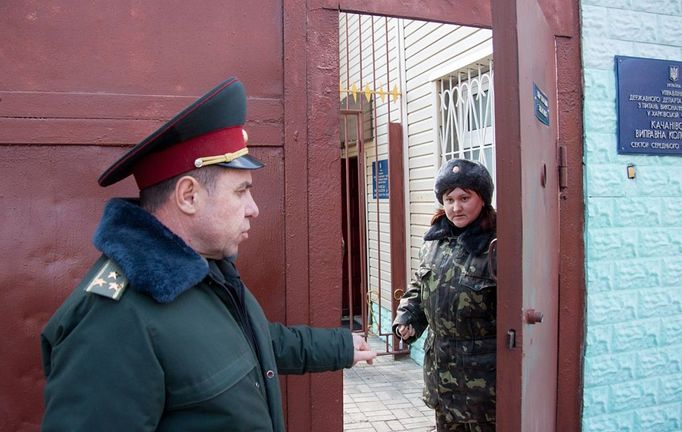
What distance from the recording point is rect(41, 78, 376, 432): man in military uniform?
4.13ft

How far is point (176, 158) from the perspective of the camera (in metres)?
1.50

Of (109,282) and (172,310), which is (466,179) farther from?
(109,282)

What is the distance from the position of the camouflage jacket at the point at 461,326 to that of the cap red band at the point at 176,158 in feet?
5.27

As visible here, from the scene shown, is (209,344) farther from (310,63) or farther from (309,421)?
(310,63)

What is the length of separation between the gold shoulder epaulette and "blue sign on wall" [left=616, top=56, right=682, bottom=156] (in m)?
2.64

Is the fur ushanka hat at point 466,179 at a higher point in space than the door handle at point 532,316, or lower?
higher

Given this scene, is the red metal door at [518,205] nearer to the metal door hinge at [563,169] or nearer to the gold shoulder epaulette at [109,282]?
the metal door hinge at [563,169]

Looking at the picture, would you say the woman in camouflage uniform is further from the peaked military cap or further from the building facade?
the peaked military cap

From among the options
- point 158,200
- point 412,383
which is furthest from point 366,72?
point 158,200

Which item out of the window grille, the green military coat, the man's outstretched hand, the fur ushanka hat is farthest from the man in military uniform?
the window grille

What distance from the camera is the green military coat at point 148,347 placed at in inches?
49.1

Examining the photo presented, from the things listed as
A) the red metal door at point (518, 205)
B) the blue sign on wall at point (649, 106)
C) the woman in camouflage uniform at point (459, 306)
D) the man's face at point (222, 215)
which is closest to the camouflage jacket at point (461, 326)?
the woman in camouflage uniform at point (459, 306)

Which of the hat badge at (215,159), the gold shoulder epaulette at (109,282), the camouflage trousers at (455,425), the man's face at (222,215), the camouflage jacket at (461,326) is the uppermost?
the hat badge at (215,159)

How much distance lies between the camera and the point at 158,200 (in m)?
1.52
